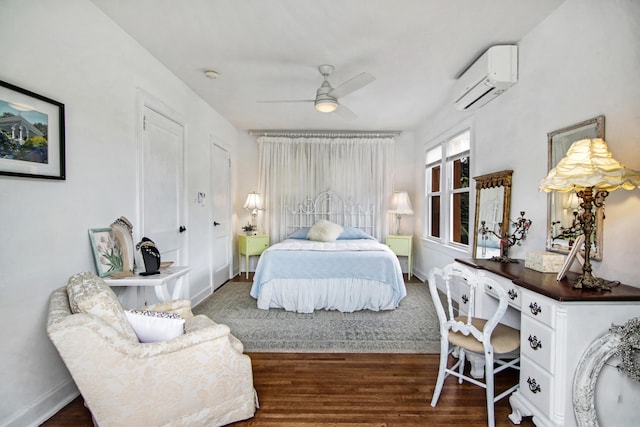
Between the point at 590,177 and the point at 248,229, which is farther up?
the point at 590,177

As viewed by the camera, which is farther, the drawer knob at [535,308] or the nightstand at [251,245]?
the nightstand at [251,245]

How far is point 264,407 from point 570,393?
167 cm

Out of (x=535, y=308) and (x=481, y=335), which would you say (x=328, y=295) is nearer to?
(x=481, y=335)

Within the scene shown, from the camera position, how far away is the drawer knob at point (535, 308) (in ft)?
5.35

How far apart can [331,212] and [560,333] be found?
169 inches

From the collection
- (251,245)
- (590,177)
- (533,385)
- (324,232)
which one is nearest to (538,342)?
(533,385)

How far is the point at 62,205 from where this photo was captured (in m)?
1.92

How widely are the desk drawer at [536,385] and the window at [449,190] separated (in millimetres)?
2322

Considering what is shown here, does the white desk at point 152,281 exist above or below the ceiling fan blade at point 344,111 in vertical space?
below

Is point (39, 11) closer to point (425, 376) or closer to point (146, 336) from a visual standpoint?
point (146, 336)

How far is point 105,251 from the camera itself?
2.22 m

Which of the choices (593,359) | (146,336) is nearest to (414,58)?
(593,359)

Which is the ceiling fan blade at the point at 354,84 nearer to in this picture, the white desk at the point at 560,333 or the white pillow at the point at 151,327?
the white desk at the point at 560,333

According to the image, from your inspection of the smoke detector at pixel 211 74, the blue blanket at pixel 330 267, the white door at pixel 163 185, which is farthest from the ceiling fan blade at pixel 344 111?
the white door at pixel 163 185
